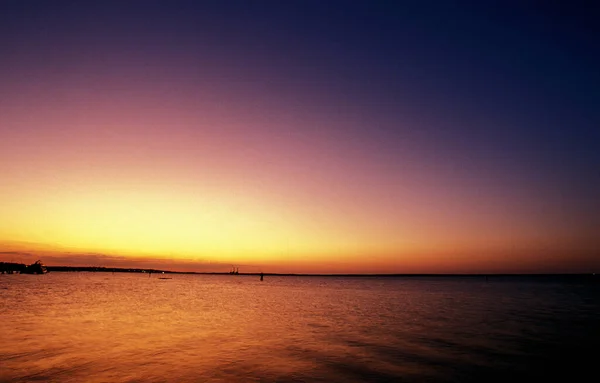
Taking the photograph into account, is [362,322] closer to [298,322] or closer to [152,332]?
[298,322]

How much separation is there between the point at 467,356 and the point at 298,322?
1833cm

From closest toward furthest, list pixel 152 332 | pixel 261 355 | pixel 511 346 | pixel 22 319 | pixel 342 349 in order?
1. pixel 261 355
2. pixel 342 349
3. pixel 511 346
4. pixel 152 332
5. pixel 22 319

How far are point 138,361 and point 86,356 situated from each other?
10.7 feet

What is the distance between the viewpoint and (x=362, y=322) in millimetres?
37719

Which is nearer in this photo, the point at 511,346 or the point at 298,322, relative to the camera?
the point at 511,346

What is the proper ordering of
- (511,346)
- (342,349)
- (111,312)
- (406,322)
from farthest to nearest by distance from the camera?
(111,312) < (406,322) < (511,346) < (342,349)

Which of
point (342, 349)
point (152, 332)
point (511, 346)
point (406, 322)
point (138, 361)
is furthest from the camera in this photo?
point (406, 322)

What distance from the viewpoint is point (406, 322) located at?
1476 inches

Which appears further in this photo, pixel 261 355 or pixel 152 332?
pixel 152 332

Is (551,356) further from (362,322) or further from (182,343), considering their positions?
(182,343)

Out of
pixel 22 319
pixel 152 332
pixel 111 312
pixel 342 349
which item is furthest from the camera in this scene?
pixel 111 312

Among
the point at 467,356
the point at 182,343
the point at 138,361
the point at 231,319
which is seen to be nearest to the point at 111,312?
the point at 231,319

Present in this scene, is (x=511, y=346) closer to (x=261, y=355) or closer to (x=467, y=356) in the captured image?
(x=467, y=356)

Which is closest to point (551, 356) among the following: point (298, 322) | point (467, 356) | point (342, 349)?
point (467, 356)
